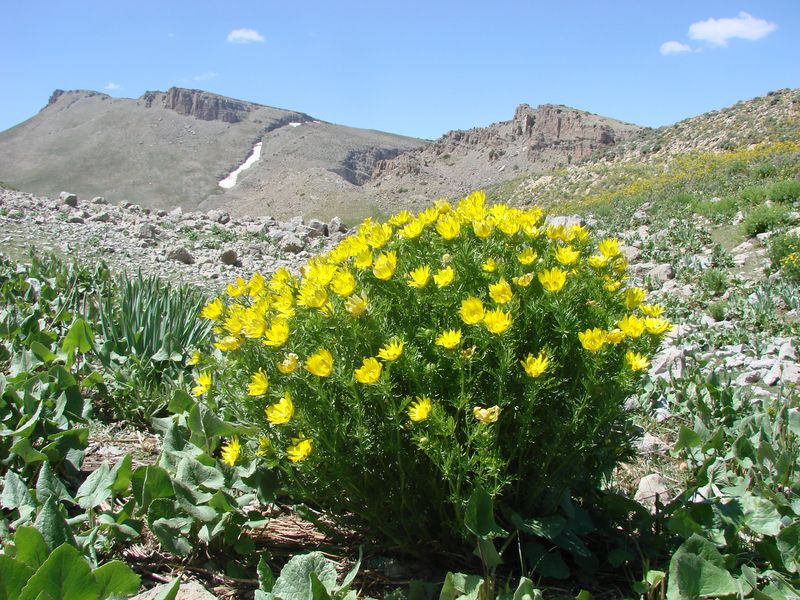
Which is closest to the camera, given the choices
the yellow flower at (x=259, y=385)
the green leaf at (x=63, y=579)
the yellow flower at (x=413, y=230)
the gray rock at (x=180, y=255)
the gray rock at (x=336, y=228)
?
the green leaf at (x=63, y=579)

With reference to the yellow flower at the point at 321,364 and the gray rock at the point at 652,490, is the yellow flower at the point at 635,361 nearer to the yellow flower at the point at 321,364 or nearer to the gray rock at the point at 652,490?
the yellow flower at the point at 321,364

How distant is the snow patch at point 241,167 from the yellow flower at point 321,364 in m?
90.5

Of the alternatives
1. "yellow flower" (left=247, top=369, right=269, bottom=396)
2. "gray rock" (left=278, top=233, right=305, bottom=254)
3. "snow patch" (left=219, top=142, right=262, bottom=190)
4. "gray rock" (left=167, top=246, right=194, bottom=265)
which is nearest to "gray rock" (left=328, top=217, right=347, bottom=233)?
"gray rock" (left=278, top=233, right=305, bottom=254)

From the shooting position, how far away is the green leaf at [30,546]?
176cm

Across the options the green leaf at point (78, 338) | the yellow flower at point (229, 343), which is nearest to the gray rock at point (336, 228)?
the green leaf at point (78, 338)

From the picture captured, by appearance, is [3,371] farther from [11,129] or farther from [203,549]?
[11,129]

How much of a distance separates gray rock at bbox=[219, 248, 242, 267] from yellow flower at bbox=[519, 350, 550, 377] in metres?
8.46

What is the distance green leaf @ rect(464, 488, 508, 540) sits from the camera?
173cm

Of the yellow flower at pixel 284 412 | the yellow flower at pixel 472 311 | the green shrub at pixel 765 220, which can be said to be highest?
the green shrub at pixel 765 220

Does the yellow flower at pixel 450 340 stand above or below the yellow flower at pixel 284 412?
above

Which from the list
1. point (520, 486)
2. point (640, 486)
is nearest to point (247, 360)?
point (520, 486)

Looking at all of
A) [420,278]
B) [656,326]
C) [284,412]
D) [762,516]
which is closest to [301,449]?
[284,412]

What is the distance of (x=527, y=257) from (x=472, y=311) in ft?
1.11

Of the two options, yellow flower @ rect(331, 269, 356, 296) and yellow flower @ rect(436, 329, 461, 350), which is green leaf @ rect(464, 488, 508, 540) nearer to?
yellow flower @ rect(436, 329, 461, 350)
